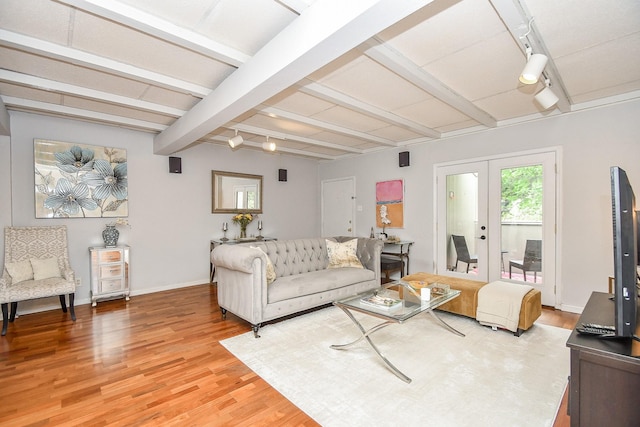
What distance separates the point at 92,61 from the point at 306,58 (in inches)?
73.8

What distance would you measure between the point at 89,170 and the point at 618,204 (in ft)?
18.0

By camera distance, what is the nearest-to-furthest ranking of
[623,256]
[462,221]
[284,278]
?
[623,256], [284,278], [462,221]

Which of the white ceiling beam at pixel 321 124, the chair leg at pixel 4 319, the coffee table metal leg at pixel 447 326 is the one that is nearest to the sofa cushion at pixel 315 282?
the coffee table metal leg at pixel 447 326

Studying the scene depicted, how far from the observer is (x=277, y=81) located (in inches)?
91.1

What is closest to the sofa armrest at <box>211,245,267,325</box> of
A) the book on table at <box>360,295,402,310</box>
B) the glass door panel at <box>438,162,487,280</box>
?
the book on table at <box>360,295,402,310</box>

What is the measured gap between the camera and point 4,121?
11.2 feet

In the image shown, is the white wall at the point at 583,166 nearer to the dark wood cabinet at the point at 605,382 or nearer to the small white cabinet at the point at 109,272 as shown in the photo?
the dark wood cabinet at the point at 605,382

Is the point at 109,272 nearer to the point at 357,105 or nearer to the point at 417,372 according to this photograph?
the point at 357,105

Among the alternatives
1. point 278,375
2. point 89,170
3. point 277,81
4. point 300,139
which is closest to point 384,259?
point 300,139

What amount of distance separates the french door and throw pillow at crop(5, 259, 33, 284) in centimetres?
567

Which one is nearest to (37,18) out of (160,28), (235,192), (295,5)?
(160,28)

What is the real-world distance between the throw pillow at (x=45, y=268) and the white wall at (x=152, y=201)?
45 cm

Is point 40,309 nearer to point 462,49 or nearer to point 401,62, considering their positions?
point 401,62

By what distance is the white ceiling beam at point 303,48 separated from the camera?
5.13ft
